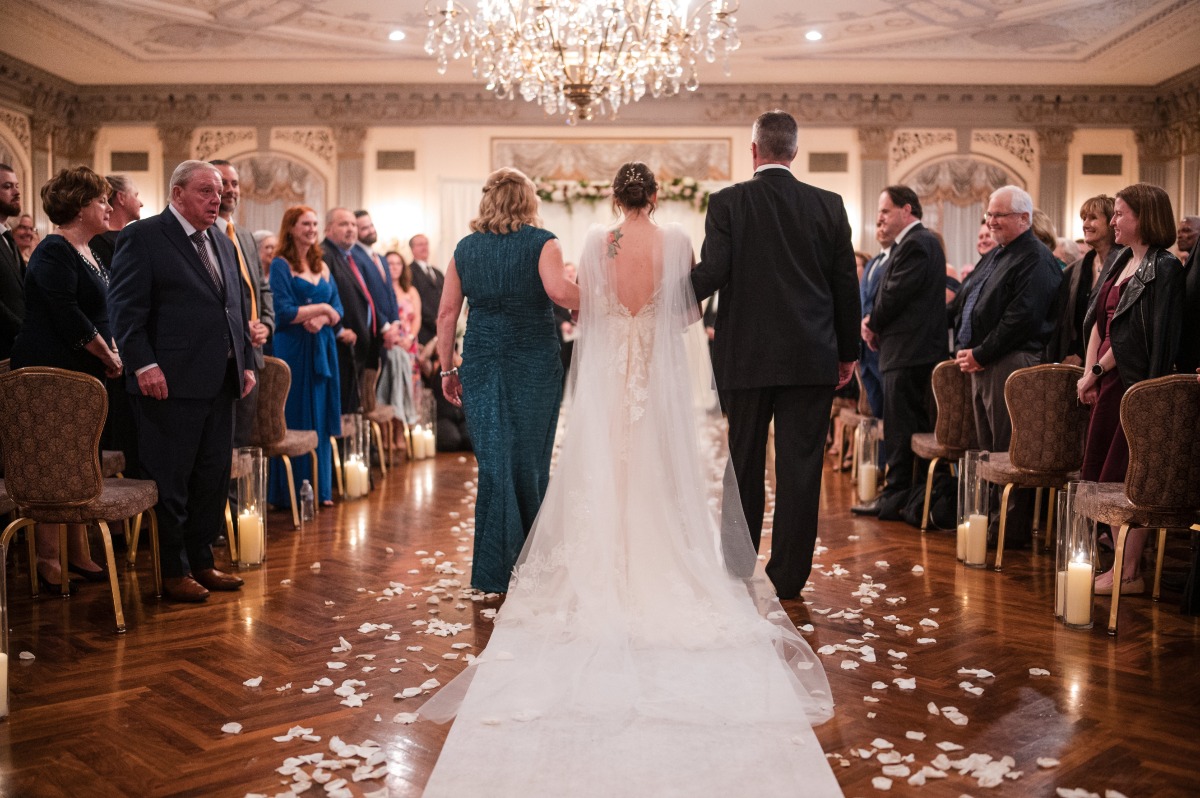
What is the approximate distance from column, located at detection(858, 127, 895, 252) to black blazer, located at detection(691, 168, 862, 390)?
8893mm

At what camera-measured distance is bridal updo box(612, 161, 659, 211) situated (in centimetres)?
375

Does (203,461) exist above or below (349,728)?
Answer: above

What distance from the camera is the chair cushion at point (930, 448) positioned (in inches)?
213

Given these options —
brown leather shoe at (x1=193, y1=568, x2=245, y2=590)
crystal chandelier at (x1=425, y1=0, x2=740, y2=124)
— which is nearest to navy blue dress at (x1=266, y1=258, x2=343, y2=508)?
brown leather shoe at (x1=193, y1=568, x2=245, y2=590)

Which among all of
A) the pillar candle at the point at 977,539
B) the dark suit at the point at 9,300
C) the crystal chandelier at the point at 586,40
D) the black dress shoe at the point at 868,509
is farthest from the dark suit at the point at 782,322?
the crystal chandelier at the point at 586,40

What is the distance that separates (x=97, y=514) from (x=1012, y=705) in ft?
10.4

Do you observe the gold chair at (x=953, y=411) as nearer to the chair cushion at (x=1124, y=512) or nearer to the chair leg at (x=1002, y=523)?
the chair leg at (x=1002, y=523)

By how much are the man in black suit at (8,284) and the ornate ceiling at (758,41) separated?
5.57 meters

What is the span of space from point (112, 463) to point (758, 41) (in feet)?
27.7

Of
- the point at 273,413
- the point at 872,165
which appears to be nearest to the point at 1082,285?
the point at 273,413

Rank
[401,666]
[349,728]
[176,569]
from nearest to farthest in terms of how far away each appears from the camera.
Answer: [349,728] < [401,666] < [176,569]

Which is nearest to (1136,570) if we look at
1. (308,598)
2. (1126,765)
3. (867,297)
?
(1126,765)

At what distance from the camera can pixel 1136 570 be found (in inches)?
170

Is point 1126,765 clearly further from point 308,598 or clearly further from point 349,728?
point 308,598
